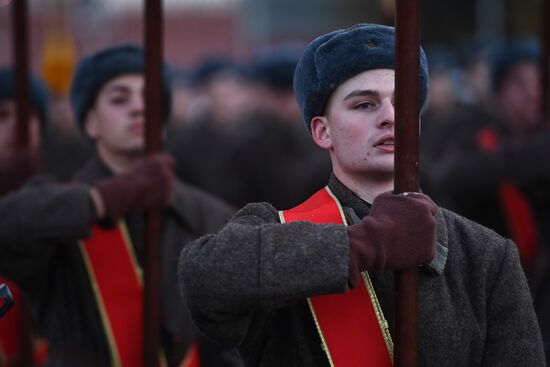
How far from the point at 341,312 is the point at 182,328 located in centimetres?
177

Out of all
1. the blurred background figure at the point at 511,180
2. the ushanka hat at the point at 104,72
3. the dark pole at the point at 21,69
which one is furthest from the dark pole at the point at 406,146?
the dark pole at the point at 21,69

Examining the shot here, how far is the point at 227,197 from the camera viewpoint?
7840 mm

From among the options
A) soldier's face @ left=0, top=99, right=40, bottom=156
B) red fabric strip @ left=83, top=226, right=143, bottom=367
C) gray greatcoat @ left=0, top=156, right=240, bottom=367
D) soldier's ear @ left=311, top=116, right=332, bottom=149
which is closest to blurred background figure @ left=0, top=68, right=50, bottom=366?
soldier's face @ left=0, top=99, right=40, bottom=156

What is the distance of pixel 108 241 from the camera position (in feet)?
15.2

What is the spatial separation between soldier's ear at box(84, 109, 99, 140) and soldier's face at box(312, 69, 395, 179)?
6.77 ft

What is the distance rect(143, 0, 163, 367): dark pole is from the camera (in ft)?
14.5

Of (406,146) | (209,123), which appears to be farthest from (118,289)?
(209,123)

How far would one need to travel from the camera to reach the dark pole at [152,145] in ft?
14.5

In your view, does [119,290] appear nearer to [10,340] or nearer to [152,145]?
[152,145]

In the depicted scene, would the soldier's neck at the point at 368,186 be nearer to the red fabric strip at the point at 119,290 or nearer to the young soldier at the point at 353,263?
the young soldier at the point at 353,263

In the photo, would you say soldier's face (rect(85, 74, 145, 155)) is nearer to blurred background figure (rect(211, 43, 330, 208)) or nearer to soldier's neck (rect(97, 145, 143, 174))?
soldier's neck (rect(97, 145, 143, 174))

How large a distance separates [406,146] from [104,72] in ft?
7.40

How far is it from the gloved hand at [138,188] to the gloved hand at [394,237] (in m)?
1.76

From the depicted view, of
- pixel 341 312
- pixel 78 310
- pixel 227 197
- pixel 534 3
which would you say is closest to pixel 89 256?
pixel 78 310
